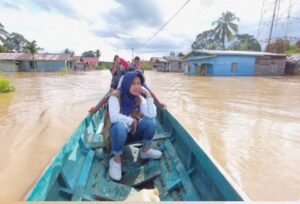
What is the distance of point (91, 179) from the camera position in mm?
2203

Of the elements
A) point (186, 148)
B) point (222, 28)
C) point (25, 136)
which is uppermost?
point (222, 28)

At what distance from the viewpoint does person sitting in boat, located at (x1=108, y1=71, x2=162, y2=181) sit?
222 cm

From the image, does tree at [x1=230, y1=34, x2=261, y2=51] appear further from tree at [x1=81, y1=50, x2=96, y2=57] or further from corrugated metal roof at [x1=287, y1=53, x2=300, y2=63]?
tree at [x1=81, y1=50, x2=96, y2=57]

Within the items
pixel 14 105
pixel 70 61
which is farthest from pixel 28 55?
pixel 14 105

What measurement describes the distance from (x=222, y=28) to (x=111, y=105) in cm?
3615

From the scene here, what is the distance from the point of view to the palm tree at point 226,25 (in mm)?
32625

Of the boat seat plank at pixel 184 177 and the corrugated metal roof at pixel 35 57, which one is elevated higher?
the corrugated metal roof at pixel 35 57

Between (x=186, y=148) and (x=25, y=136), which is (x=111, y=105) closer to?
(x=186, y=148)

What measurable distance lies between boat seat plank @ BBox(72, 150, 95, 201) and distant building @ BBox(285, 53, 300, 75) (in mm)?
27896

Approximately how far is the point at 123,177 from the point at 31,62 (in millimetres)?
38188

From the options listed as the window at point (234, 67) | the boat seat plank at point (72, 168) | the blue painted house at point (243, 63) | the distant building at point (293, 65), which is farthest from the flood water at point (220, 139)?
the distant building at point (293, 65)

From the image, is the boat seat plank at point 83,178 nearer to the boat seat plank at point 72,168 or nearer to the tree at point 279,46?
the boat seat plank at point 72,168

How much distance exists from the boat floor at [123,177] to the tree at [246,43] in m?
45.0

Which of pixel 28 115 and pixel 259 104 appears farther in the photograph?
pixel 259 104
